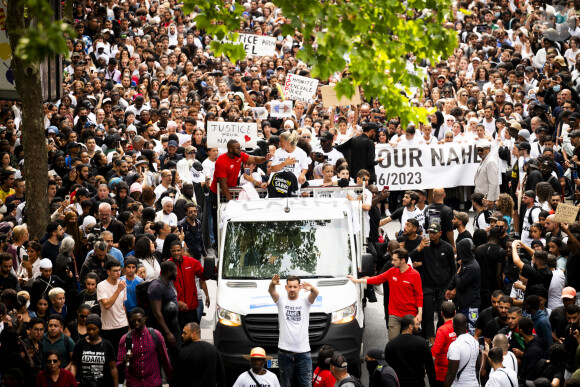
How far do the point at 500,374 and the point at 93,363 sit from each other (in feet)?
16.1

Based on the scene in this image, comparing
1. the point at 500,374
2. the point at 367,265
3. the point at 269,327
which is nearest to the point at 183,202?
the point at 269,327

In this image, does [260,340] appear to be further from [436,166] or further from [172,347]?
[436,166]

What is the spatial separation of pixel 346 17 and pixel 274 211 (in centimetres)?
453

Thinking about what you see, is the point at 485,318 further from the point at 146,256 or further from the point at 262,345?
the point at 146,256

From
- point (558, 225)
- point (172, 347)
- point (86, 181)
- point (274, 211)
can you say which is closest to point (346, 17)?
point (274, 211)

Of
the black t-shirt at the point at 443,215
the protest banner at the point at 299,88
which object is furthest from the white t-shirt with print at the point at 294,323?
the protest banner at the point at 299,88

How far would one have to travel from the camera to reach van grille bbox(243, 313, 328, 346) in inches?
499

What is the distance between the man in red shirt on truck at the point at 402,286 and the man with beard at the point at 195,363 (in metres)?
3.18

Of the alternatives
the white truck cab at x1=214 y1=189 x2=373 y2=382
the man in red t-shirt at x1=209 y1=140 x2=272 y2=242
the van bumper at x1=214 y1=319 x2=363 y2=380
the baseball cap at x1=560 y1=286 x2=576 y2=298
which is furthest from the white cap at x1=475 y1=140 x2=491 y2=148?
the van bumper at x1=214 y1=319 x2=363 y2=380

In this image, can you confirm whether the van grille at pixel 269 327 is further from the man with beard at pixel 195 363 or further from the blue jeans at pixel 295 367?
the man with beard at pixel 195 363

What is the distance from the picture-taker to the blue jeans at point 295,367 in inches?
479

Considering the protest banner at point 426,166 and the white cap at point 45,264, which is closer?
the white cap at point 45,264

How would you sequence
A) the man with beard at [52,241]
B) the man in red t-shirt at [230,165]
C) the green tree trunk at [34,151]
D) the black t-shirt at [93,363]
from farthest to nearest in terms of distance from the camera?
the man in red t-shirt at [230,165]
the green tree trunk at [34,151]
the man with beard at [52,241]
the black t-shirt at [93,363]

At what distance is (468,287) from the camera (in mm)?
14109
